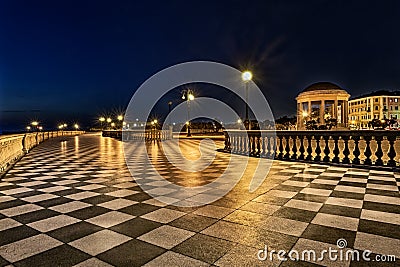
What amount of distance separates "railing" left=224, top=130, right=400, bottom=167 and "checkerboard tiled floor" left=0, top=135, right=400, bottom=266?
4.84 ft

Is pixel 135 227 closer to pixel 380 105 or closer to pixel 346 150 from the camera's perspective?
pixel 346 150

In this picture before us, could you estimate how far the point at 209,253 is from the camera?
2.12 m

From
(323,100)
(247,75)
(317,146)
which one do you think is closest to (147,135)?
(247,75)

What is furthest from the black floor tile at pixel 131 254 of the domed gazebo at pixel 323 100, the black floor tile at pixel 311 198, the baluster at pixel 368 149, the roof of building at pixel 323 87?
the roof of building at pixel 323 87

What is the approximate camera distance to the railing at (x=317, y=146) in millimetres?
6086

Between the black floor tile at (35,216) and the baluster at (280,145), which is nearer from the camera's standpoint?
the black floor tile at (35,216)

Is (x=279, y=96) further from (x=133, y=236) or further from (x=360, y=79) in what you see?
(x=133, y=236)

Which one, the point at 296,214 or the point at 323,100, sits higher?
the point at 323,100

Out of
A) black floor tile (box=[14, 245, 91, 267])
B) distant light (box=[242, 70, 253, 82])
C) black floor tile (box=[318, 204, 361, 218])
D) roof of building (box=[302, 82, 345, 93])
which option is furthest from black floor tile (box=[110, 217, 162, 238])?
roof of building (box=[302, 82, 345, 93])

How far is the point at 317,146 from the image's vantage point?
717 centimetres

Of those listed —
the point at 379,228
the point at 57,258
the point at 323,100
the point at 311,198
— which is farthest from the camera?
the point at 323,100

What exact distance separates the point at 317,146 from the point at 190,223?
18.0 feet

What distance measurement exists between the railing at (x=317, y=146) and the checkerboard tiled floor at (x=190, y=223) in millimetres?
1474

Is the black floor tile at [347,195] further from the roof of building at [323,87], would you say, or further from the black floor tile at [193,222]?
the roof of building at [323,87]
